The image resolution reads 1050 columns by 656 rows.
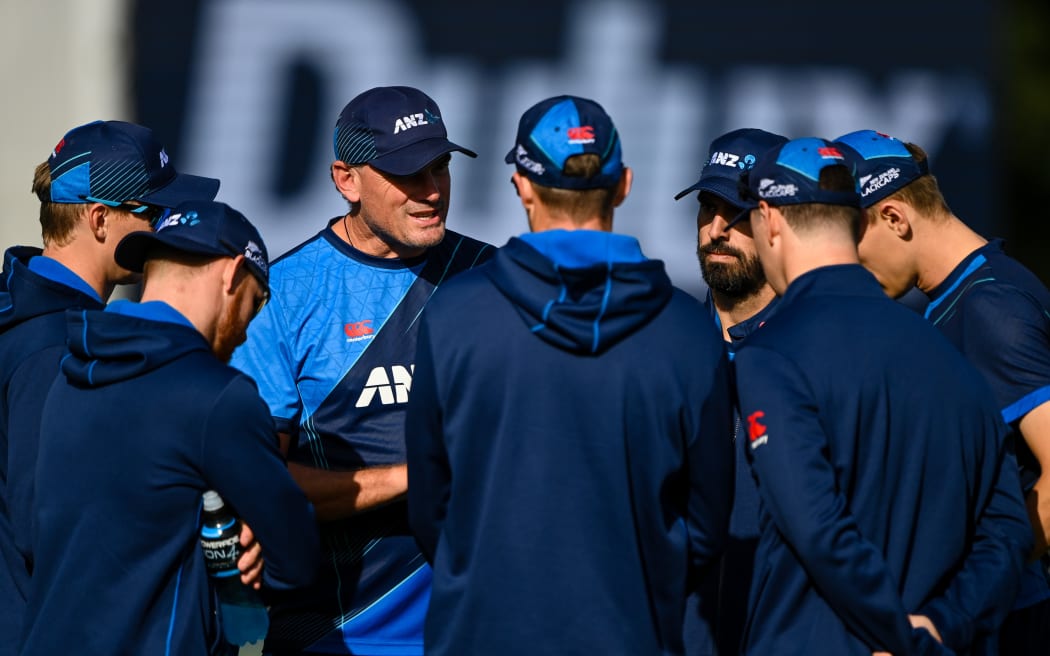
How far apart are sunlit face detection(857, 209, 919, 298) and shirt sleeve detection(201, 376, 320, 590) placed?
166 centimetres

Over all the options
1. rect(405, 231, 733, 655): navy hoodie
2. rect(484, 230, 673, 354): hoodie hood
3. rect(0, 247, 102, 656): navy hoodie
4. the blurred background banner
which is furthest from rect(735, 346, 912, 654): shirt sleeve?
the blurred background banner

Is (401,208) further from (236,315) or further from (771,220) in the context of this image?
(771,220)

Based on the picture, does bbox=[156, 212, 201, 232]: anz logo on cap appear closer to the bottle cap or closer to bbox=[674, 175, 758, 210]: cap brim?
the bottle cap

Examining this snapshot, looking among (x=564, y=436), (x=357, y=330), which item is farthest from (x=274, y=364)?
(x=564, y=436)

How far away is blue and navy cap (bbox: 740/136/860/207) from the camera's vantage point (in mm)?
2846

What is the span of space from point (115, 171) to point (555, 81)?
14.3 feet

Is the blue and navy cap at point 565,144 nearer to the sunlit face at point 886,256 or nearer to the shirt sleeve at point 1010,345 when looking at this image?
the sunlit face at point 886,256

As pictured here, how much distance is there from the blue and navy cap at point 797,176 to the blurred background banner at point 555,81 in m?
4.40

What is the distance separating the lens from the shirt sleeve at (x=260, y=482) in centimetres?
264

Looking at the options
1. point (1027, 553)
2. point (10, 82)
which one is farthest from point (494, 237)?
point (1027, 553)

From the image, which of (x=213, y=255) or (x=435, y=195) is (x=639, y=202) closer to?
(x=435, y=195)

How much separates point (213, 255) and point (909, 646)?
170 cm

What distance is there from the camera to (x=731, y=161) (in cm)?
394

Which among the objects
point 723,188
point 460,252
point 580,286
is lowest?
point 460,252
